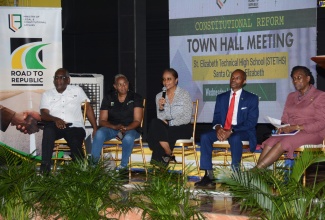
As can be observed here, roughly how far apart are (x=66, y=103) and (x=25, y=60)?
0.83m

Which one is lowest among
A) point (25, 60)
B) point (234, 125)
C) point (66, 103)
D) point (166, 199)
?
point (166, 199)

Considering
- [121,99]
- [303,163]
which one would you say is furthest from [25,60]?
[303,163]

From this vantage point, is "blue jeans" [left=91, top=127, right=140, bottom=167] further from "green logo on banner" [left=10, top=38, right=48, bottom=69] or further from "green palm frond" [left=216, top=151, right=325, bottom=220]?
"green palm frond" [left=216, top=151, right=325, bottom=220]

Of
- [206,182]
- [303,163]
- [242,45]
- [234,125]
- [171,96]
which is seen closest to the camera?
[303,163]

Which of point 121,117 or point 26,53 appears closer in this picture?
point 121,117

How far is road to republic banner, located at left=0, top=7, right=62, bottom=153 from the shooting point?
8.16 m

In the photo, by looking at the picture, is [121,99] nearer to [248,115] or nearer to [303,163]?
[248,115]

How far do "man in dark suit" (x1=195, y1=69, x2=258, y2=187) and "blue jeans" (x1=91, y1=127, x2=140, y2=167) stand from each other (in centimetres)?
82

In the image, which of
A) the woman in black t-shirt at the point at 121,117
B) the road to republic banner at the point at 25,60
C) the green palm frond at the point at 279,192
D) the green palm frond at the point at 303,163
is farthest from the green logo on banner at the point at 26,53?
the green palm frond at the point at 303,163

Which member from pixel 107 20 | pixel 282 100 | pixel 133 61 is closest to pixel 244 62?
pixel 282 100

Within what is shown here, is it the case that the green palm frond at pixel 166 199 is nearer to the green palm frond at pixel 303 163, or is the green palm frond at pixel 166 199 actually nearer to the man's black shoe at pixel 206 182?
the green palm frond at pixel 303 163

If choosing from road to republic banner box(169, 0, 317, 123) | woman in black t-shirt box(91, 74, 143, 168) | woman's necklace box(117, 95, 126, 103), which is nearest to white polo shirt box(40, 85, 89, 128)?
woman in black t-shirt box(91, 74, 143, 168)

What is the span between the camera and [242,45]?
8.34m

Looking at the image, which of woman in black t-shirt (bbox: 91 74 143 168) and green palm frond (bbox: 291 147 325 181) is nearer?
green palm frond (bbox: 291 147 325 181)
